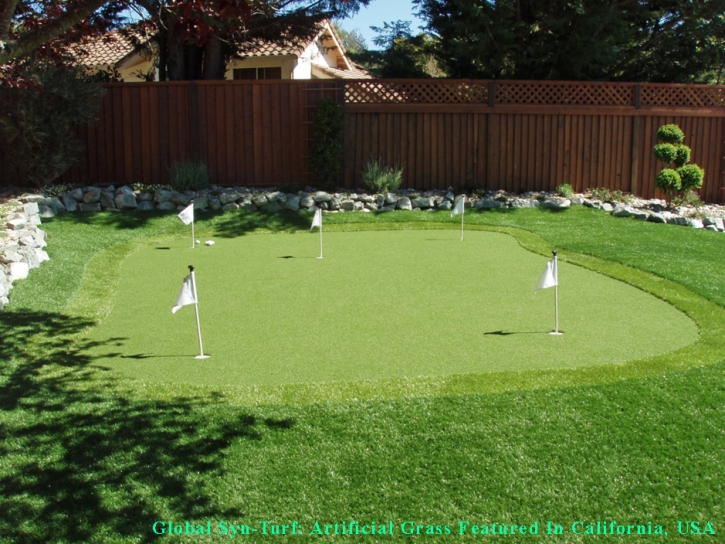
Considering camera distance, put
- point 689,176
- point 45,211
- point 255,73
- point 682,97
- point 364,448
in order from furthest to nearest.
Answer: point 255,73, point 682,97, point 689,176, point 45,211, point 364,448

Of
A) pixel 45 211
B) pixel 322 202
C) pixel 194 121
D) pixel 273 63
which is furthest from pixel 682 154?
pixel 273 63

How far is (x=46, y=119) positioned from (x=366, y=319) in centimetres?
880

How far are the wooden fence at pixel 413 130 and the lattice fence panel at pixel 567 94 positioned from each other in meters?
0.02

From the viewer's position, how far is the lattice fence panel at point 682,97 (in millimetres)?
16062

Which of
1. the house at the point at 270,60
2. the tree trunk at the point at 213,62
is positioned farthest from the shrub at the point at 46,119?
the house at the point at 270,60

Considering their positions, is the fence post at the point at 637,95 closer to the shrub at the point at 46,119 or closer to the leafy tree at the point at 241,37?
the leafy tree at the point at 241,37

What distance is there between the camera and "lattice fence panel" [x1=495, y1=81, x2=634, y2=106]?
15.8m

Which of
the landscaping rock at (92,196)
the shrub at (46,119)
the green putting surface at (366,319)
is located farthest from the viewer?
the landscaping rock at (92,196)

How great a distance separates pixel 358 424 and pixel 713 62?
1678 centimetres

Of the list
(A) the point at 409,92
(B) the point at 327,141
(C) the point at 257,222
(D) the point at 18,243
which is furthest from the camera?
(A) the point at 409,92

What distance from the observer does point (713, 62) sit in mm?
18250

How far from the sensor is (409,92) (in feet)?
51.1

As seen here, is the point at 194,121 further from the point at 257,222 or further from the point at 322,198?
the point at 257,222

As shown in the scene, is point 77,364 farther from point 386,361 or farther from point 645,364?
point 645,364
